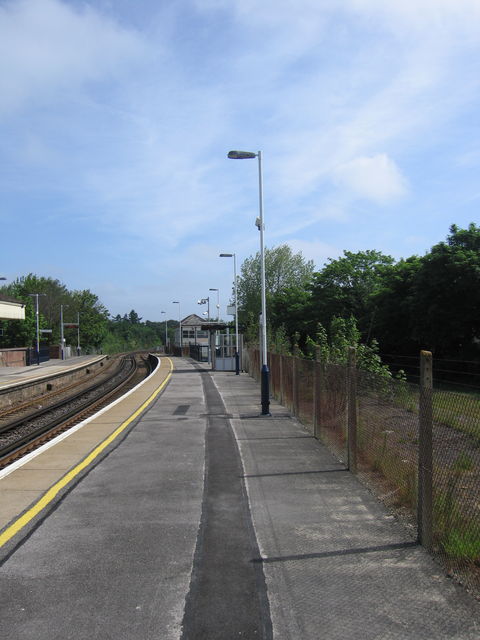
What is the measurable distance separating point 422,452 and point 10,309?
50.8 meters

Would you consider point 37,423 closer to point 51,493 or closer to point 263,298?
point 263,298

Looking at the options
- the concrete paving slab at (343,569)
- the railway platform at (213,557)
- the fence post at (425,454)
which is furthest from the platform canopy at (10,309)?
the fence post at (425,454)

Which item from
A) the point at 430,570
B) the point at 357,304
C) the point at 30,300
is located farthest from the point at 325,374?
the point at 30,300

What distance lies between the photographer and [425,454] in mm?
5312

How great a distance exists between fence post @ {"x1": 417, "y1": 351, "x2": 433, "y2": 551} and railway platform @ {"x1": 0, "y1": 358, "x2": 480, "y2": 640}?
0.21 meters

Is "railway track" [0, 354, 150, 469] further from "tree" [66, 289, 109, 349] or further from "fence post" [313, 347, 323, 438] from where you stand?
"tree" [66, 289, 109, 349]

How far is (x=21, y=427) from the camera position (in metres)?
17.6

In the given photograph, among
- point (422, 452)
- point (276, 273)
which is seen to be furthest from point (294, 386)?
point (276, 273)

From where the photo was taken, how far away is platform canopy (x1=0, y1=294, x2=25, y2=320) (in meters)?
49.2

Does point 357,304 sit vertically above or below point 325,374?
above

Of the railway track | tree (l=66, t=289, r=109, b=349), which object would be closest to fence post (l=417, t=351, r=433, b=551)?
the railway track

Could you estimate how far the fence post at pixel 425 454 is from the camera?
204 inches

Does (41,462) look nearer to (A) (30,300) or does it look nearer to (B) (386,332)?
(B) (386,332)

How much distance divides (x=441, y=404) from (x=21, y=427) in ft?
49.6
